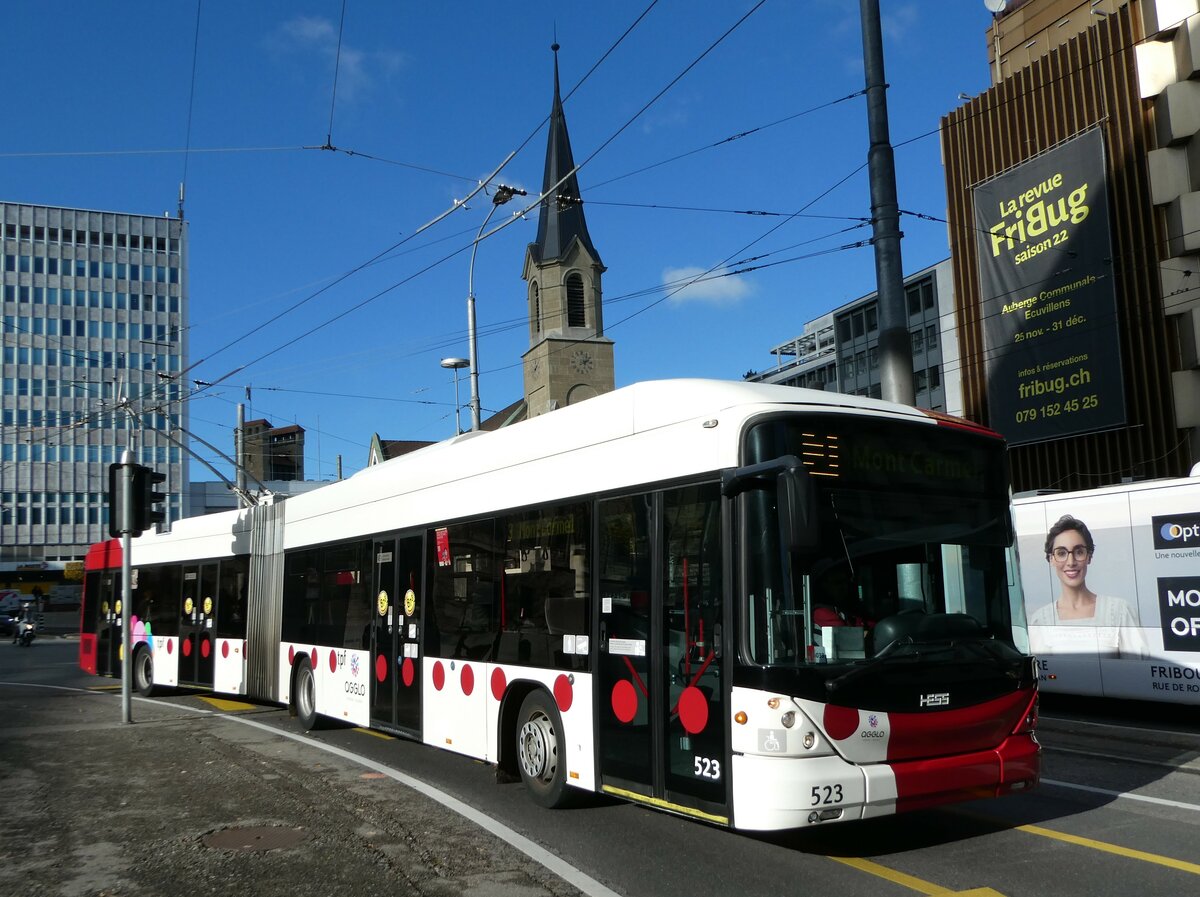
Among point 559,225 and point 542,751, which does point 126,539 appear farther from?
point 559,225

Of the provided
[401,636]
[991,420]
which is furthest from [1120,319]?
[401,636]

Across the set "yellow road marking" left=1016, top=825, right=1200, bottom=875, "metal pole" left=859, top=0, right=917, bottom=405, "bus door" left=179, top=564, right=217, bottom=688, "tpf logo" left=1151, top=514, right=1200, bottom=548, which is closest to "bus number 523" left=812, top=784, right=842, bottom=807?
"yellow road marking" left=1016, top=825, right=1200, bottom=875

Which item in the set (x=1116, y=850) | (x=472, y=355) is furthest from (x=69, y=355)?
(x=1116, y=850)

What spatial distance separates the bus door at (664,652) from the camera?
6.55 meters

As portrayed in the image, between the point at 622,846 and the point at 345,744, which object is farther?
the point at 345,744

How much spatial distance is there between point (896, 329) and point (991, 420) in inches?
668

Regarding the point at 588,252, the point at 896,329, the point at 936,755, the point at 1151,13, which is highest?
the point at 588,252

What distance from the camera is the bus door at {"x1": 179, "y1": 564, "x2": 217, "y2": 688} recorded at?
16.8 m

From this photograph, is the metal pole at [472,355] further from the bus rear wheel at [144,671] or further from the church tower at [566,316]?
the church tower at [566,316]

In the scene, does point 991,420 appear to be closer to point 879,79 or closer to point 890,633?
point 879,79

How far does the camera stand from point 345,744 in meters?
12.0

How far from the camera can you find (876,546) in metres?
6.48

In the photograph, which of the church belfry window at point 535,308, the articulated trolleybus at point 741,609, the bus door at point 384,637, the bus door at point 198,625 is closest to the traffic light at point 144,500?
the bus door at point 198,625

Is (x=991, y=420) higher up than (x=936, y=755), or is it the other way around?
(x=991, y=420)
